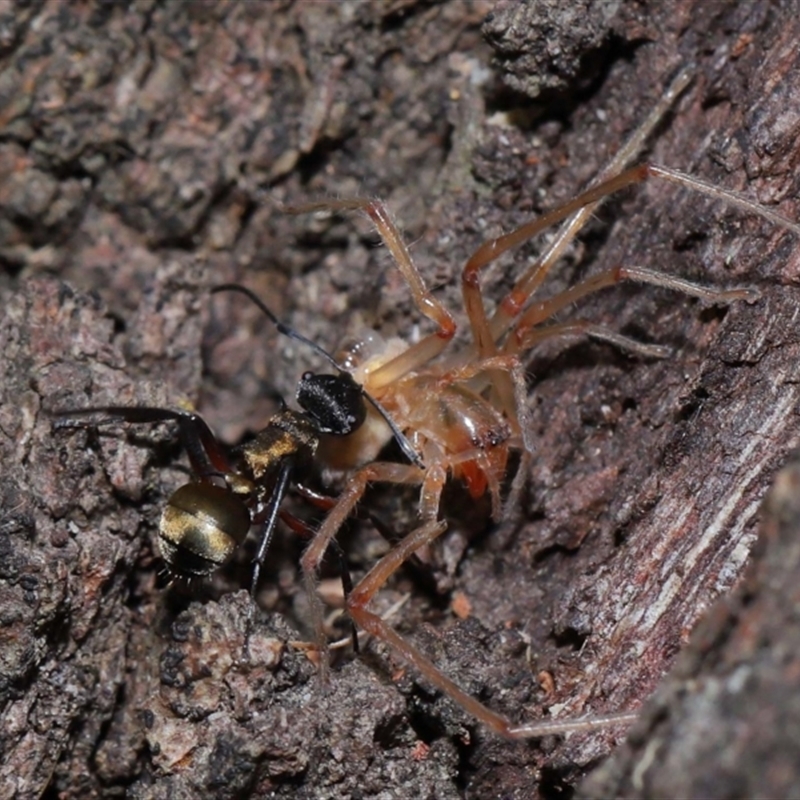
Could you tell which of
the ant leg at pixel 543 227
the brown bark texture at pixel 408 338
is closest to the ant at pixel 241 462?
the brown bark texture at pixel 408 338

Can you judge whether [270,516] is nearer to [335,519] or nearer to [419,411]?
[335,519]

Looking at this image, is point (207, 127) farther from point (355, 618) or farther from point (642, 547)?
point (642, 547)

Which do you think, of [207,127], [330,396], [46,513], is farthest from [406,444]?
[207,127]

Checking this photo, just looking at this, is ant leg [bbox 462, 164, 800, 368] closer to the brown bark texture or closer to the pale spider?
the pale spider

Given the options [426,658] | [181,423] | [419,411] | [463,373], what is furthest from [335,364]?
[426,658]

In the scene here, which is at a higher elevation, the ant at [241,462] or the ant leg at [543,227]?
the ant leg at [543,227]

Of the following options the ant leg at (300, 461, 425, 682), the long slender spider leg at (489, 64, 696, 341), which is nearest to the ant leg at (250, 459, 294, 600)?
the ant leg at (300, 461, 425, 682)

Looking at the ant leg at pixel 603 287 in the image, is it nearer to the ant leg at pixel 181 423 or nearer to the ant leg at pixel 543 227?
the ant leg at pixel 543 227
